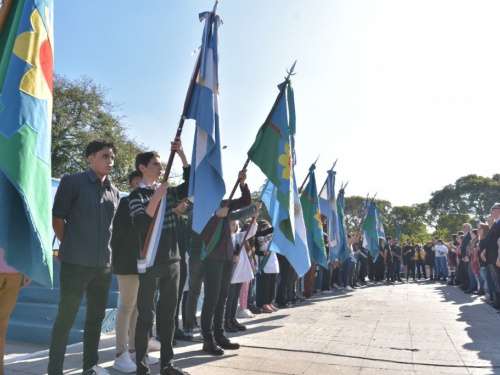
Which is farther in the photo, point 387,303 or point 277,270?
point 387,303

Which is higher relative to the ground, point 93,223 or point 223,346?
point 93,223

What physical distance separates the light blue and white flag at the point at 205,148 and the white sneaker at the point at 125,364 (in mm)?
1443

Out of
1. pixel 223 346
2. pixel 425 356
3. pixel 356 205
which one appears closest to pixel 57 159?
pixel 223 346

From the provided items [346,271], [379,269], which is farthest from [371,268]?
[346,271]

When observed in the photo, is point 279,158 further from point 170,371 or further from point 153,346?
point 170,371

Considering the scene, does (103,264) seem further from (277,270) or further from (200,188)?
(277,270)

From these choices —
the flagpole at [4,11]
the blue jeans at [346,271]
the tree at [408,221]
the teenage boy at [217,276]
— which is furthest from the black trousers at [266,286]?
the tree at [408,221]

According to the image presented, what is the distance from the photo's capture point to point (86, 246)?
353 cm

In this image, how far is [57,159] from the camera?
890 inches

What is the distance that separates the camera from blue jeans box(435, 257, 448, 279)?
20.6m

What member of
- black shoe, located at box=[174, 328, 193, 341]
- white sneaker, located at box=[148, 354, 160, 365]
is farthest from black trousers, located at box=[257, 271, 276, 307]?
white sneaker, located at box=[148, 354, 160, 365]

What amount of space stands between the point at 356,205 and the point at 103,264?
187 feet

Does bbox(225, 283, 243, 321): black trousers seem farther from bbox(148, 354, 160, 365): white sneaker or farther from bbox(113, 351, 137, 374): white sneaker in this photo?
bbox(113, 351, 137, 374): white sneaker

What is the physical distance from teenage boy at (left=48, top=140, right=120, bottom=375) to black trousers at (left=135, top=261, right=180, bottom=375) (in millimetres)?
367
